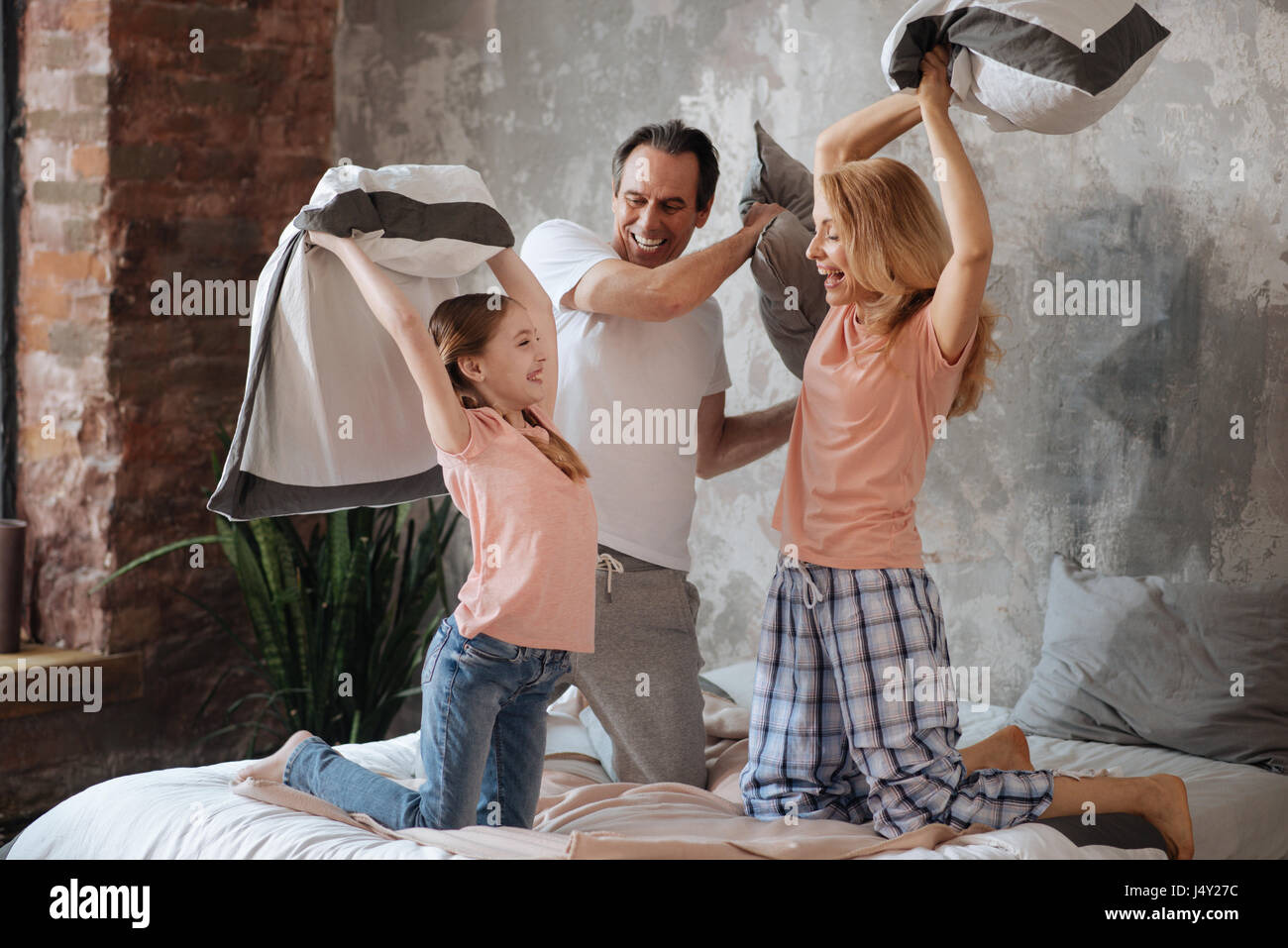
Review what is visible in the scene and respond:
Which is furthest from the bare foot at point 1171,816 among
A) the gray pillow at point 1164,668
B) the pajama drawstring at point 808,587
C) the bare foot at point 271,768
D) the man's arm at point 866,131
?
the bare foot at point 271,768

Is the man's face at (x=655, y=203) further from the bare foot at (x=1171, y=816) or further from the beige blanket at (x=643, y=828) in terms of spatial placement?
the bare foot at (x=1171, y=816)

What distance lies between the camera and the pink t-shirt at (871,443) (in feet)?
6.75

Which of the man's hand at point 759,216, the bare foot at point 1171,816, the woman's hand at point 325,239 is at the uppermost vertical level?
the man's hand at point 759,216

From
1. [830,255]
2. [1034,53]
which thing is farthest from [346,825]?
[1034,53]

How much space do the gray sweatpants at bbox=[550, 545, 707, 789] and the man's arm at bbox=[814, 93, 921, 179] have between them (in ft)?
2.69

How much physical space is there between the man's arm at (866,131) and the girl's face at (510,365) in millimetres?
582

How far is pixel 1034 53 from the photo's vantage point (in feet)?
6.29

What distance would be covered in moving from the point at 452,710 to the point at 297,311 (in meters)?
0.72

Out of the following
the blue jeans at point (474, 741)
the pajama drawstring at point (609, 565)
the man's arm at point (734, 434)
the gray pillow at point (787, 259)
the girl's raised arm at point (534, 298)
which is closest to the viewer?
the blue jeans at point (474, 741)

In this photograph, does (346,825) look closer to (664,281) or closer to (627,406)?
(627,406)

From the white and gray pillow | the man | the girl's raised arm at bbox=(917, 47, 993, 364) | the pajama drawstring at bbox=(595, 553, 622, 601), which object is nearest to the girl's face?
the white and gray pillow

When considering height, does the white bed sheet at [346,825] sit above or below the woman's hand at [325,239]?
below

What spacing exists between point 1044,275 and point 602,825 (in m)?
1.61
